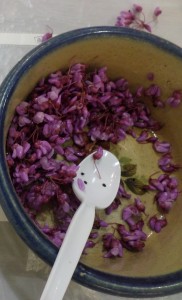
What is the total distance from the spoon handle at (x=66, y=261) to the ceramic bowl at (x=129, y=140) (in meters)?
0.01

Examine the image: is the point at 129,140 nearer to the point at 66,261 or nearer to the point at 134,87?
the point at 134,87

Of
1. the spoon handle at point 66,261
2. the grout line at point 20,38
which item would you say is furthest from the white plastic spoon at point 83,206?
the grout line at point 20,38

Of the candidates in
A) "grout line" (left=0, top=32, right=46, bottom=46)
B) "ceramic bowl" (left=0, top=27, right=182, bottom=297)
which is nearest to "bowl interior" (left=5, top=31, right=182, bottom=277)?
"ceramic bowl" (left=0, top=27, right=182, bottom=297)

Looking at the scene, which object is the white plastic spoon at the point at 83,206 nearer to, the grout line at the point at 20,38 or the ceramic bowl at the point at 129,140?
the ceramic bowl at the point at 129,140

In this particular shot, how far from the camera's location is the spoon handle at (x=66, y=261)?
0.46 meters

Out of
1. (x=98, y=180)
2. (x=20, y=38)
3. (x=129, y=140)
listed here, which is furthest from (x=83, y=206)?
(x=20, y=38)

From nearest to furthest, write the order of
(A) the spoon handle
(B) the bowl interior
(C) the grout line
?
(A) the spoon handle < (B) the bowl interior < (C) the grout line

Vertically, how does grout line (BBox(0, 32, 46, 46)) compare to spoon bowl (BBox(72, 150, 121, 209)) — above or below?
above

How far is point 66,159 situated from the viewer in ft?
2.16

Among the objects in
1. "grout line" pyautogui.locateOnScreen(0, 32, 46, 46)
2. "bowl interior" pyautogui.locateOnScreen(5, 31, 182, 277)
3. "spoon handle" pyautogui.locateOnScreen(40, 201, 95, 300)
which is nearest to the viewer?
"spoon handle" pyautogui.locateOnScreen(40, 201, 95, 300)

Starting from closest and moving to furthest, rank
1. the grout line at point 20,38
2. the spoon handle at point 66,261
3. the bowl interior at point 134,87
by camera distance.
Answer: the spoon handle at point 66,261
the bowl interior at point 134,87
the grout line at point 20,38

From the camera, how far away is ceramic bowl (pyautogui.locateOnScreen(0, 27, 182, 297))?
48 cm

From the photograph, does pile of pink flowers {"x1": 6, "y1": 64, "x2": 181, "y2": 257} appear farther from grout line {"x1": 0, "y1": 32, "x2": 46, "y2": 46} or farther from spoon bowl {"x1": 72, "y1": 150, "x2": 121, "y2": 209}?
grout line {"x1": 0, "y1": 32, "x2": 46, "y2": 46}

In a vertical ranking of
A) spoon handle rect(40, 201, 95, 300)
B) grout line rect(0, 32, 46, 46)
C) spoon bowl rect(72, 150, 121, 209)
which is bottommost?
spoon handle rect(40, 201, 95, 300)
